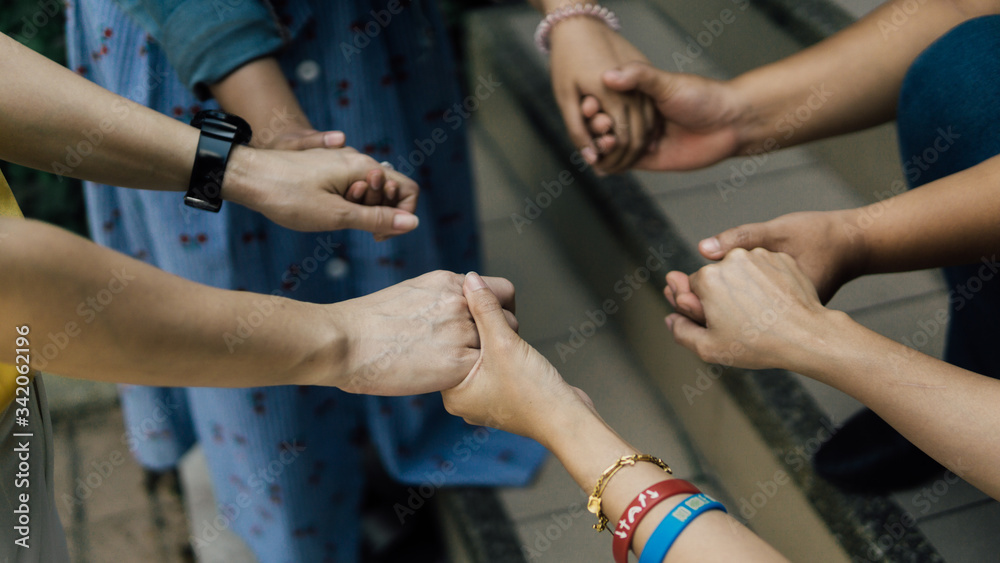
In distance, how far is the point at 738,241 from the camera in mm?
1128

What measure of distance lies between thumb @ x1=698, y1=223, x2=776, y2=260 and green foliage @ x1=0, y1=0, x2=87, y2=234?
1684 millimetres

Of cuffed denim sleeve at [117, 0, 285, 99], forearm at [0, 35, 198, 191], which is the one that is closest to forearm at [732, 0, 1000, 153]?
cuffed denim sleeve at [117, 0, 285, 99]

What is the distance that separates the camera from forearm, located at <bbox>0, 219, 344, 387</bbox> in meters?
0.63

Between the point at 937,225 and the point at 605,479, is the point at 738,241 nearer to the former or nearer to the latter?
the point at 937,225

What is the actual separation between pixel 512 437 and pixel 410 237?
0.51m

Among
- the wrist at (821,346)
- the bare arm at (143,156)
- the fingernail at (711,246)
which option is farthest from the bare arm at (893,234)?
the bare arm at (143,156)

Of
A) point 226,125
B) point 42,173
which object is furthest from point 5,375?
point 42,173

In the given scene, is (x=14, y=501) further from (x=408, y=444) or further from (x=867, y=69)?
(x=867, y=69)

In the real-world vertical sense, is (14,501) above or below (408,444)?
above

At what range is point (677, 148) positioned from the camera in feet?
4.67

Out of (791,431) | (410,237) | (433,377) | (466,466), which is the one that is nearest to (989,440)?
(791,431)

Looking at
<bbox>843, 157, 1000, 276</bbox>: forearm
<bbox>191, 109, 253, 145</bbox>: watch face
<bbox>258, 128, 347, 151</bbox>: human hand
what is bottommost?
<bbox>258, 128, 347, 151</bbox>: human hand

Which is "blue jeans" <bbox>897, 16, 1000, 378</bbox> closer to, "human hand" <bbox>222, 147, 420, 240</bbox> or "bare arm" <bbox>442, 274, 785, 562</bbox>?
A: "bare arm" <bbox>442, 274, 785, 562</bbox>

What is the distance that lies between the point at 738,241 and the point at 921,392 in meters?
0.34
